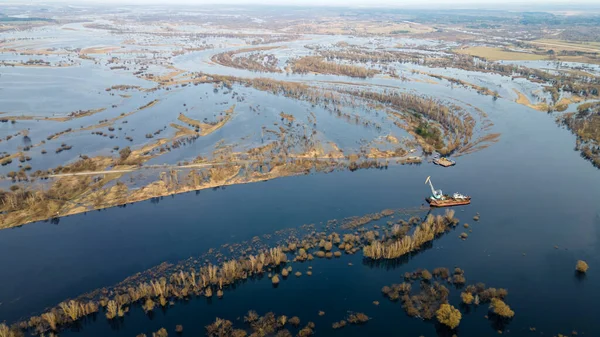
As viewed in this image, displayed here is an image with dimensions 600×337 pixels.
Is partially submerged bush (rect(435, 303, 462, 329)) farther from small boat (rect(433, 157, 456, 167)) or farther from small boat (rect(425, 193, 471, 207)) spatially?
small boat (rect(433, 157, 456, 167))

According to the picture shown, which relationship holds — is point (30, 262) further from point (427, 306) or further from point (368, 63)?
point (368, 63)

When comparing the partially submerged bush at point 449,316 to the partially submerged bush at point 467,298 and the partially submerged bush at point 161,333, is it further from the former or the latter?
the partially submerged bush at point 161,333

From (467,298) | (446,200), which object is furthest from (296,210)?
(467,298)

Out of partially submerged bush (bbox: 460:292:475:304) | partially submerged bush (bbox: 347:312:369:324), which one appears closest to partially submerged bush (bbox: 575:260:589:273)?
partially submerged bush (bbox: 460:292:475:304)

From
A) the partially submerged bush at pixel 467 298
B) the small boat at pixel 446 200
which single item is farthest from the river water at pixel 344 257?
the partially submerged bush at pixel 467 298

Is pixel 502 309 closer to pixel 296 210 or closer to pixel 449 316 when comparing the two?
pixel 449 316
